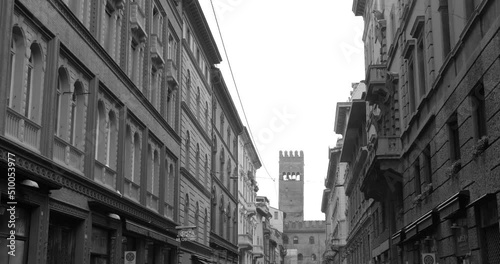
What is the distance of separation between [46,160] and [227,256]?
3670 centimetres

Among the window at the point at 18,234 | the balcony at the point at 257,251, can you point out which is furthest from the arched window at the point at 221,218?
the window at the point at 18,234

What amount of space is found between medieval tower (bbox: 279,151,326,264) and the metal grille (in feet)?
439

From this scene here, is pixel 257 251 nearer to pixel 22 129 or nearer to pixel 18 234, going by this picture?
pixel 18 234

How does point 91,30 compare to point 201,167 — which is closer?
point 91,30

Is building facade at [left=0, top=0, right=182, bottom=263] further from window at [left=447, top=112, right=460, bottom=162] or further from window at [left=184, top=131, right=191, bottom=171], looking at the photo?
window at [left=447, top=112, right=460, bottom=162]

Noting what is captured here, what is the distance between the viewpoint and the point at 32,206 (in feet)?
55.1

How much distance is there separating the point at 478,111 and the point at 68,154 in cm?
1030

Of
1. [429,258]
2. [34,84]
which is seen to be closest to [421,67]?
[429,258]

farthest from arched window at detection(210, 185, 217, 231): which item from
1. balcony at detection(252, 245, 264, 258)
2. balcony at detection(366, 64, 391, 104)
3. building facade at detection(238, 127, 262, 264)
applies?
balcony at detection(252, 245, 264, 258)

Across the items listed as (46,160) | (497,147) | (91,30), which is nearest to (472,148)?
(497,147)

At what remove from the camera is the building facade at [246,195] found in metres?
63.8

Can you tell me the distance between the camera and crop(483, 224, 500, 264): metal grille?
615 inches

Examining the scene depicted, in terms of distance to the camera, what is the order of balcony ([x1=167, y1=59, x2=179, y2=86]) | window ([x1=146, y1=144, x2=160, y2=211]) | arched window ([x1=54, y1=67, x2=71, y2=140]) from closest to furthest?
arched window ([x1=54, y1=67, x2=71, y2=140])
window ([x1=146, y1=144, x2=160, y2=211])
balcony ([x1=167, y1=59, x2=179, y2=86])

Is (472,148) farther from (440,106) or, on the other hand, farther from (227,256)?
(227,256)
